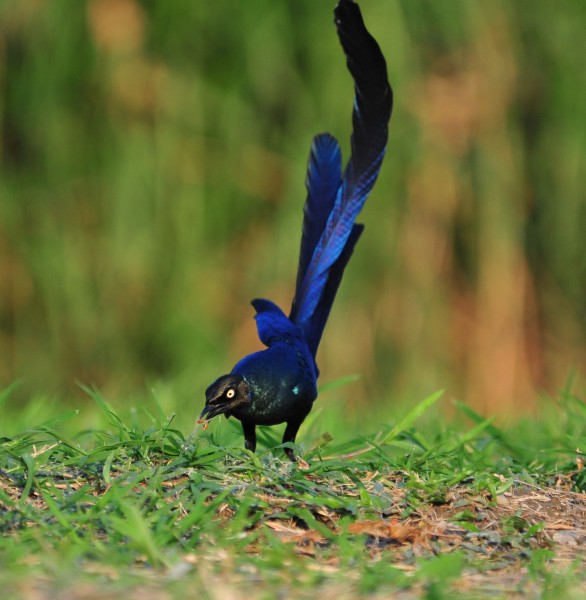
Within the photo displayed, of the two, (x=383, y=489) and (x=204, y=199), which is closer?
(x=383, y=489)

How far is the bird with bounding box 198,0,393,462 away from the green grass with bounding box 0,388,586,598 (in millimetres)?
146

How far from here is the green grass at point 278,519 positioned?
2.18m

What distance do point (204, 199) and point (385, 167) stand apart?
1072mm

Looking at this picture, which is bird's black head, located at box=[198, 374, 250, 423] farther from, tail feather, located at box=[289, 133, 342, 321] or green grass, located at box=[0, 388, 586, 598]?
tail feather, located at box=[289, 133, 342, 321]

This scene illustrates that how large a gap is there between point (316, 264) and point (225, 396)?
72 centimetres

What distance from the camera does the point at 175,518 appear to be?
2.51m

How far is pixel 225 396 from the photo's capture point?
3.04 meters

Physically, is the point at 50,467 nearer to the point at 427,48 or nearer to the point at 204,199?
Result: the point at 204,199

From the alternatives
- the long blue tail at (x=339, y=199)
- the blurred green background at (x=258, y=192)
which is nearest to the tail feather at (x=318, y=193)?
the long blue tail at (x=339, y=199)

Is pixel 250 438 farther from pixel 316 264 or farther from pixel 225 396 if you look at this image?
pixel 316 264

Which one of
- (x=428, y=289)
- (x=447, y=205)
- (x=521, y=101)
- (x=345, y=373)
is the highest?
(x=521, y=101)

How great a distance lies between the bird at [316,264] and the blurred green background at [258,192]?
278 centimetres

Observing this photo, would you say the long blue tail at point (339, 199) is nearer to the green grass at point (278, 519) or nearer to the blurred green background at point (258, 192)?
the green grass at point (278, 519)

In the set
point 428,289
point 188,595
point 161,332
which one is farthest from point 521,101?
point 188,595
